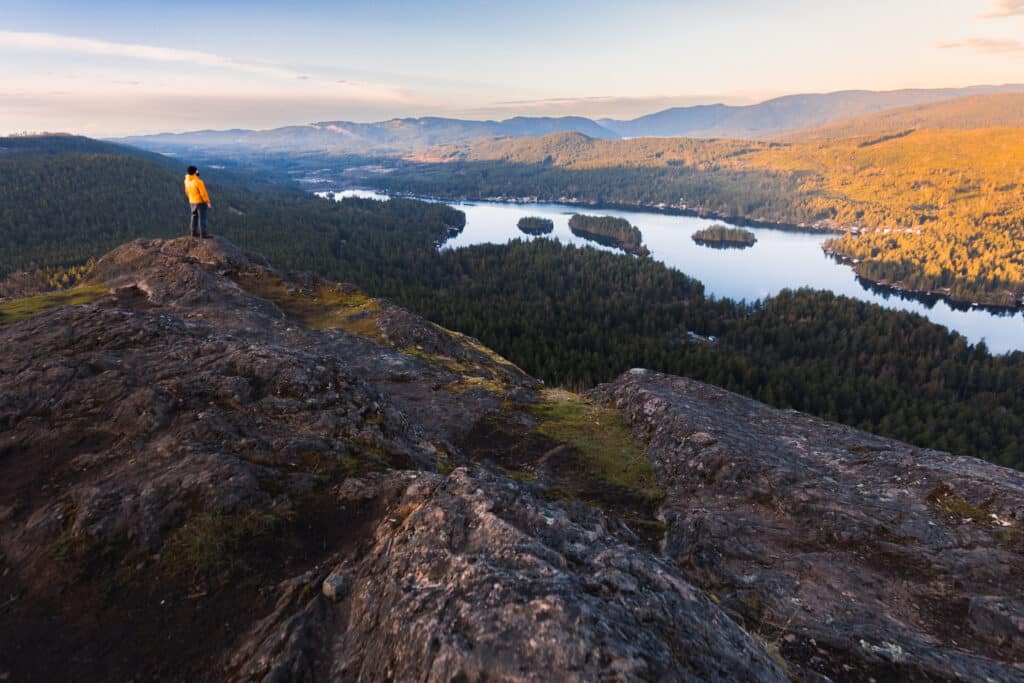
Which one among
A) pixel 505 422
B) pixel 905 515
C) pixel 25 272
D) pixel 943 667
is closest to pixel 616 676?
pixel 943 667

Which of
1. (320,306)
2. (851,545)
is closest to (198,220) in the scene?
(320,306)

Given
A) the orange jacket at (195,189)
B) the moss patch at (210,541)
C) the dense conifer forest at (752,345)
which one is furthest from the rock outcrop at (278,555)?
the dense conifer forest at (752,345)

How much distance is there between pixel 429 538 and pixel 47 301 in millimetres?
43403

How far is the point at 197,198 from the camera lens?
36406mm

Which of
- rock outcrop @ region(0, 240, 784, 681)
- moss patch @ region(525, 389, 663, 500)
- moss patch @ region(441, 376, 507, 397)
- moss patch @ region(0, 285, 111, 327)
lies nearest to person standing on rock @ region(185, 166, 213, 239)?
moss patch @ region(0, 285, 111, 327)

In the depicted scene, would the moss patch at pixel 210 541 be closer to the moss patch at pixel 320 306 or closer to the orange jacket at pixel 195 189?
the moss patch at pixel 320 306

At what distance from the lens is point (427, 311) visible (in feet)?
439

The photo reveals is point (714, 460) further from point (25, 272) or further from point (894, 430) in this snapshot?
point (25, 272)

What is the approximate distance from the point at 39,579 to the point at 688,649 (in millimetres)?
13572

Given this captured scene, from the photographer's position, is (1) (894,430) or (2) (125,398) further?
(1) (894,430)

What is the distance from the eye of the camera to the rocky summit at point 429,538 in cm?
900

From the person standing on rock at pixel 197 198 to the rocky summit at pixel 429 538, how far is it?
50.0 ft

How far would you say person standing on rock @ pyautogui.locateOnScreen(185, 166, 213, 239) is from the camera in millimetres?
34344

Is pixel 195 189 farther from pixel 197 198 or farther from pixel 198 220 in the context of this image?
pixel 198 220
